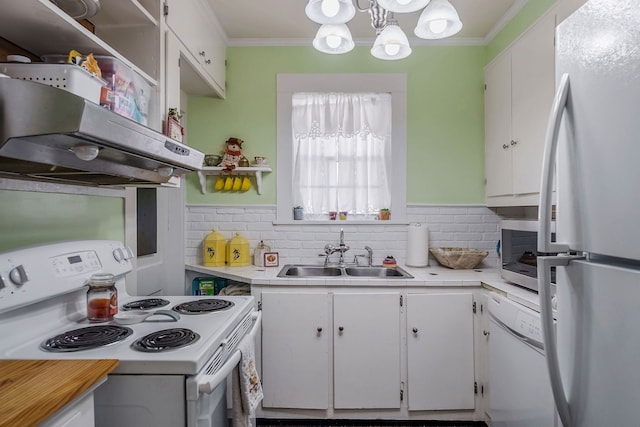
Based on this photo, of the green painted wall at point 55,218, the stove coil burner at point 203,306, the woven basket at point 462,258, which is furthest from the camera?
the woven basket at point 462,258

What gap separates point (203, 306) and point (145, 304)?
282mm

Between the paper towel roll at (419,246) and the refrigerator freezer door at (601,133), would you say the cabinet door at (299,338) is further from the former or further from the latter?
the refrigerator freezer door at (601,133)

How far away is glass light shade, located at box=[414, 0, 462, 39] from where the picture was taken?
161 centimetres

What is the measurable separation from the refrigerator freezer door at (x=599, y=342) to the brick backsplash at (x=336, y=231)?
6.19 feet

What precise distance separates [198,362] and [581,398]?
995 millimetres

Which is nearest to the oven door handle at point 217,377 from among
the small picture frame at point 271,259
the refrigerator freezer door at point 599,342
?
the refrigerator freezer door at point 599,342

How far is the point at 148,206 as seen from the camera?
8.06ft

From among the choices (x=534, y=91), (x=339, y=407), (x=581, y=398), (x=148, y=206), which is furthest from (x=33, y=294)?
(x=534, y=91)

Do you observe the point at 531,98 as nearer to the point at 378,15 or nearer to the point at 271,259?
the point at 378,15

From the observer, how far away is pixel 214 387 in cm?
105

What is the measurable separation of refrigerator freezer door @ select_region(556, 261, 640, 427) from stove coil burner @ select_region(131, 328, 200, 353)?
1.08m

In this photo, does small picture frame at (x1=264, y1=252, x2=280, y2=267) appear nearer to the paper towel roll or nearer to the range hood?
the paper towel roll

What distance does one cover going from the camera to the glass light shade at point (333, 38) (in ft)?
5.91

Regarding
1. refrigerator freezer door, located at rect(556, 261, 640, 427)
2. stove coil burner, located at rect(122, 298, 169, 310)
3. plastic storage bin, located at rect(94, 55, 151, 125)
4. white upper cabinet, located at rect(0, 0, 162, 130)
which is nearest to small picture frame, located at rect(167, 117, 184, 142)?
white upper cabinet, located at rect(0, 0, 162, 130)
